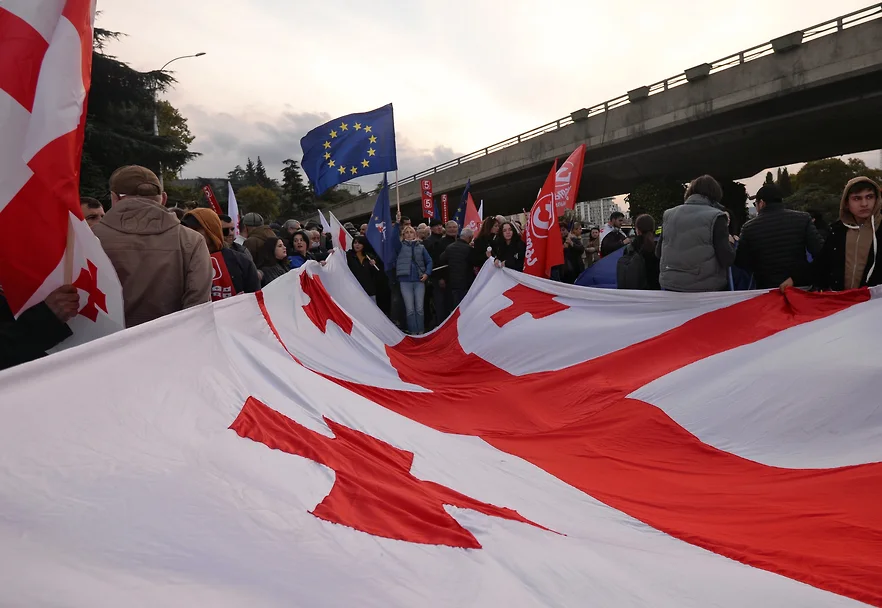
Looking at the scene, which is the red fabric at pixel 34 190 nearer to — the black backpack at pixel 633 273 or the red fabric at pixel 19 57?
the red fabric at pixel 19 57

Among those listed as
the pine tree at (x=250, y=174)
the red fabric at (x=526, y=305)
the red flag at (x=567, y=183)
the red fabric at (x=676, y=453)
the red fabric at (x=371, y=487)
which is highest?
the pine tree at (x=250, y=174)

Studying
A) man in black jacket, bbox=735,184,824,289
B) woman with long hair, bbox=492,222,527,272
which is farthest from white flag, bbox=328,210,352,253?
man in black jacket, bbox=735,184,824,289

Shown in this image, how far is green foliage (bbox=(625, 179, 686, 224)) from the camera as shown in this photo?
22.6 meters

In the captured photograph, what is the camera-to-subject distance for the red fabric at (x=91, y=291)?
1.89 metres

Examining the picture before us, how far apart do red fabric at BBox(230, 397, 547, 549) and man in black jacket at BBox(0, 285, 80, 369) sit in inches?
26.3

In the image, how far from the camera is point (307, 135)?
718 centimetres

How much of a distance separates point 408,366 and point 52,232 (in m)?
3.20

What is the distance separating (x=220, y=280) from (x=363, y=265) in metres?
4.06

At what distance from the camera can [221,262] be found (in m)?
3.77

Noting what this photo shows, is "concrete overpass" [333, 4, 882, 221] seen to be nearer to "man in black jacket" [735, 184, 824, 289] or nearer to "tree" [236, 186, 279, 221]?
"man in black jacket" [735, 184, 824, 289]

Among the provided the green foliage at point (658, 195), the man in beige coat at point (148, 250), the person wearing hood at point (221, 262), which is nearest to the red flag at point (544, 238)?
the person wearing hood at point (221, 262)

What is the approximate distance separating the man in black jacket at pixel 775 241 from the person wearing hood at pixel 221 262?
12.7ft

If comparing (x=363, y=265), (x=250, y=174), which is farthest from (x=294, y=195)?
(x=363, y=265)

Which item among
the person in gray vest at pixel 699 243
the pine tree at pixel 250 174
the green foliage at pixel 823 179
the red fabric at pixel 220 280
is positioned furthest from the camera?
the pine tree at pixel 250 174
